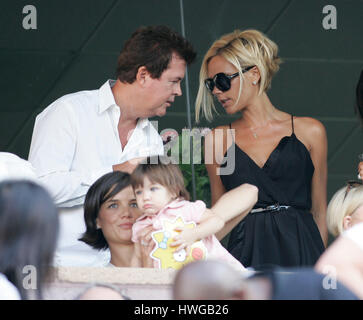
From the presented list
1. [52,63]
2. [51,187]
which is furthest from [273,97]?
[51,187]

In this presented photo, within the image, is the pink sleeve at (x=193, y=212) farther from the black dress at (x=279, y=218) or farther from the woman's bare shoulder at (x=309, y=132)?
the woman's bare shoulder at (x=309, y=132)

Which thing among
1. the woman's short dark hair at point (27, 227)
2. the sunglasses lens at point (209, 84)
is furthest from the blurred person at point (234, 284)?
the sunglasses lens at point (209, 84)

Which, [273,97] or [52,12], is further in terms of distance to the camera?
[273,97]

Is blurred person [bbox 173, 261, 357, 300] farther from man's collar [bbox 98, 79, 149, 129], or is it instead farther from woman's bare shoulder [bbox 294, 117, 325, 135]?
woman's bare shoulder [bbox 294, 117, 325, 135]

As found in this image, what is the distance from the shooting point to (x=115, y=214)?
3.38m

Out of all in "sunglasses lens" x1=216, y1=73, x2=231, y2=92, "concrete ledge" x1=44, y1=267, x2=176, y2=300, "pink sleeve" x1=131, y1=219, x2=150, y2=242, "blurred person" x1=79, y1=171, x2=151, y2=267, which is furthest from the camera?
"sunglasses lens" x1=216, y1=73, x2=231, y2=92

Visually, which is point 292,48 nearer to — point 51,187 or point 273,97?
point 273,97

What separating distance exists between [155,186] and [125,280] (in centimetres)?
52

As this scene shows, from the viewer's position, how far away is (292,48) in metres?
5.75

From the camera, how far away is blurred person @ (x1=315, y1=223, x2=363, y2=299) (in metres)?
2.07

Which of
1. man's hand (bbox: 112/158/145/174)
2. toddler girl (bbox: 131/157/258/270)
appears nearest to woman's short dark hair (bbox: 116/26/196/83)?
man's hand (bbox: 112/158/145/174)

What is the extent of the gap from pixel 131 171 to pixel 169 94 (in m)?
0.63

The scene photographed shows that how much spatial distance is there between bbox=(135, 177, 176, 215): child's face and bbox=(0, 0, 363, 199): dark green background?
226cm

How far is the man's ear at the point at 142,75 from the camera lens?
151 inches
